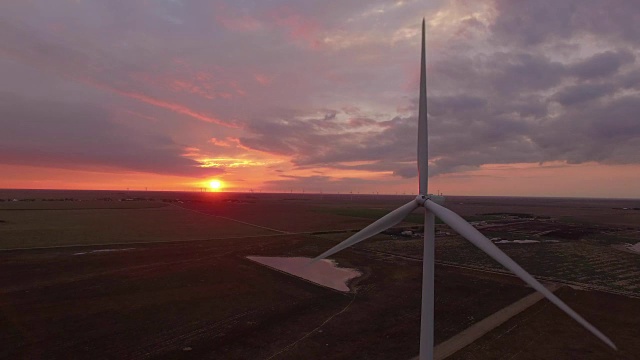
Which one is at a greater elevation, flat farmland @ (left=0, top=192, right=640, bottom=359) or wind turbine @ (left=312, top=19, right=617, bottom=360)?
wind turbine @ (left=312, top=19, right=617, bottom=360)

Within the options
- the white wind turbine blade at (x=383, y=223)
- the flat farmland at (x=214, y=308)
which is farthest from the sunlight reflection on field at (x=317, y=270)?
the white wind turbine blade at (x=383, y=223)

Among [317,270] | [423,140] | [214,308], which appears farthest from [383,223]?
[317,270]

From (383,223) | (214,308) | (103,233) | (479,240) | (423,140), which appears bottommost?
(214,308)

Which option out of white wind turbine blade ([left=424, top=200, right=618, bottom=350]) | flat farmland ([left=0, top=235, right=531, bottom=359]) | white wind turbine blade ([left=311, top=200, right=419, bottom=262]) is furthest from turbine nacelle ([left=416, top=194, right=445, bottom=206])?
flat farmland ([left=0, top=235, right=531, bottom=359])

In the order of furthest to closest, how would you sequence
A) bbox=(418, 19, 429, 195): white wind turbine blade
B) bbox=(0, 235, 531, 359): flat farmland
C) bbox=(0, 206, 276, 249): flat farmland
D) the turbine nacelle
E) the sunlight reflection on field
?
bbox=(0, 206, 276, 249): flat farmland, the sunlight reflection on field, bbox=(0, 235, 531, 359): flat farmland, bbox=(418, 19, 429, 195): white wind turbine blade, the turbine nacelle

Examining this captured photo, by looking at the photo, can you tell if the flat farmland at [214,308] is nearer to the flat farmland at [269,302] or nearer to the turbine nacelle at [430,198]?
the flat farmland at [269,302]

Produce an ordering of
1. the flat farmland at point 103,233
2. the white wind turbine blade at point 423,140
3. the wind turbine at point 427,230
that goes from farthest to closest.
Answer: the flat farmland at point 103,233
the white wind turbine blade at point 423,140
the wind turbine at point 427,230

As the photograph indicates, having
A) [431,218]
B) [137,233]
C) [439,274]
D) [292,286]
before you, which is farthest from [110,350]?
[137,233]

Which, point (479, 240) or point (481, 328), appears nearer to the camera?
point (479, 240)

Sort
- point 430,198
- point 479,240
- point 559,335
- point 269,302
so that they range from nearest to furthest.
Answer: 1. point 479,240
2. point 430,198
3. point 559,335
4. point 269,302

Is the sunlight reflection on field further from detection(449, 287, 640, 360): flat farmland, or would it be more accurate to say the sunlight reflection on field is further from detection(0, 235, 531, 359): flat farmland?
detection(449, 287, 640, 360): flat farmland

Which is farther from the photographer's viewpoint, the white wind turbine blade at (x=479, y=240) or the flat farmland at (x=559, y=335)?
the flat farmland at (x=559, y=335)

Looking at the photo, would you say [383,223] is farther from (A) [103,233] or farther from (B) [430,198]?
(A) [103,233]
